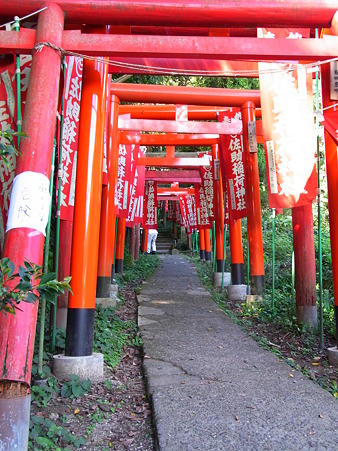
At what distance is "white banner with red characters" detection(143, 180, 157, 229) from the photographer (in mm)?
17406

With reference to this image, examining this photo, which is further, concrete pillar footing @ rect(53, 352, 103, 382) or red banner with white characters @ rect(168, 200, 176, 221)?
red banner with white characters @ rect(168, 200, 176, 221)

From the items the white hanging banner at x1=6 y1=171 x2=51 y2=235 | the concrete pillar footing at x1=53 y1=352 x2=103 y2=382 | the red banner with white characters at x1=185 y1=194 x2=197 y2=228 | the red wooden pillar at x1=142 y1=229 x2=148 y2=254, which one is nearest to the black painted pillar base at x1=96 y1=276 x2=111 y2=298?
the concrete pillar footing at x1=53 y1=352 x2=103 y2=382

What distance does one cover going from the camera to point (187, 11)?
A: 3.77 metres

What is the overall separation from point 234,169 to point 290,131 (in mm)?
3074

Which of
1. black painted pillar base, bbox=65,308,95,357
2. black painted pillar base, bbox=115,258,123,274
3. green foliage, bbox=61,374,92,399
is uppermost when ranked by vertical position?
black painted pillar base, bbox=115,258,123,274

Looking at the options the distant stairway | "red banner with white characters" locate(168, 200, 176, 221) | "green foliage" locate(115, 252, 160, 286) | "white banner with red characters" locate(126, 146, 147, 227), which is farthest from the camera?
"red banner with white characters" locate(168, 200, 176, 221)

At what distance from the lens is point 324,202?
14.7 meters

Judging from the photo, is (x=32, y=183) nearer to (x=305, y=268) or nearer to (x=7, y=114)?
(x=7, y=114)

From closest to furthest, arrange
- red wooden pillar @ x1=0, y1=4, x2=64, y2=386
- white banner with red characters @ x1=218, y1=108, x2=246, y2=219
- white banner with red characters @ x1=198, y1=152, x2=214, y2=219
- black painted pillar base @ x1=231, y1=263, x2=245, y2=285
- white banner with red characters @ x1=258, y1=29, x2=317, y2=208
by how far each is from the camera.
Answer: red wooden pillar @ x1=0, y1=4, x2=64, y2=386, white banner with red characters @ x1=258, y1=29, x2=317, y2=208, white banner with red characters @ x1=218, y1=108, x2=246, y2=219, black painted pillar base @ x1=231, y1=263, x2=245, y2=285, white banner with red characters @ x1=198, y1=152, x2=214, y2=219

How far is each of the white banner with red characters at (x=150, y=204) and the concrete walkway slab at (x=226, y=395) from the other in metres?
11.6

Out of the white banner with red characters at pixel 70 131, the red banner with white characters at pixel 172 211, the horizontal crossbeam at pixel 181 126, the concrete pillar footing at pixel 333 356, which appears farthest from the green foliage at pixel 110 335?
the red banner with white characters at pixel 172 211

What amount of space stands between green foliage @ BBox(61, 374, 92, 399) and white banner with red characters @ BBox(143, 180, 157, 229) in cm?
1373

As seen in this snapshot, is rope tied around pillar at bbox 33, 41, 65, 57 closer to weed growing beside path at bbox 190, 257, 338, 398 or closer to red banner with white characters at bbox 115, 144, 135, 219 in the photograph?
weed growing beside path at bbox 190, 257, 338, 398

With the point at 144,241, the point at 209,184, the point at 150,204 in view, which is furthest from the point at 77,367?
the point at 144,241
